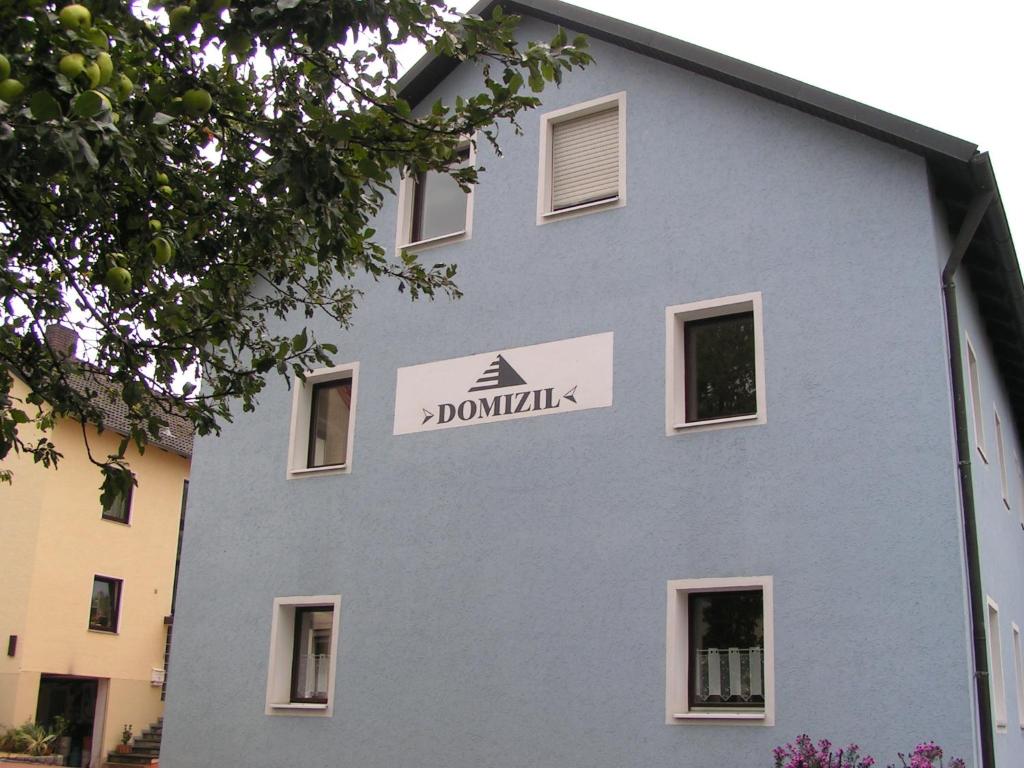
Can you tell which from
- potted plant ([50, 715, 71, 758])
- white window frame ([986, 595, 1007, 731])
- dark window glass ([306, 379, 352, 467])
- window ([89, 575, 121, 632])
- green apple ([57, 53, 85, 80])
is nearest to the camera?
green apple ([57, 53, 85, 80])

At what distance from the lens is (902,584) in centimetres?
1037

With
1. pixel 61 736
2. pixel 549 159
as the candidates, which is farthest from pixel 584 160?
pixel 61 736

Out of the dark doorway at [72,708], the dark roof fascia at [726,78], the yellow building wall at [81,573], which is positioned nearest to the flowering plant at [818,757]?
the dark roof fascia at [726,78]

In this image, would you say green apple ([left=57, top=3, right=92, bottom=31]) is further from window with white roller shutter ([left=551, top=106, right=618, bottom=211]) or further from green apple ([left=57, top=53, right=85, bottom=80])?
window with white roller shutter ([left=551, top=106, right=618, bottom=211])

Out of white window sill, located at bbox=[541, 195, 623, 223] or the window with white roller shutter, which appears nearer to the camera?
white window sill, located at bbox=[541, 195, 623, 223]

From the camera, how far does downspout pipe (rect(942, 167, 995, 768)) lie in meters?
10.2

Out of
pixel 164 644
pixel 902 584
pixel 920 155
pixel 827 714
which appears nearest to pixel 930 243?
pixel 920 155

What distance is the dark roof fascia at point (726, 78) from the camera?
11.1 meters

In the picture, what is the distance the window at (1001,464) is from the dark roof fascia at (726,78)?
4697mm

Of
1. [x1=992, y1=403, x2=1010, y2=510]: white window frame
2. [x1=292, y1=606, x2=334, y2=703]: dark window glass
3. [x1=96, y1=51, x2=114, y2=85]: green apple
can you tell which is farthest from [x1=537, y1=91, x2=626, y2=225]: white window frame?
[x1=96, y1=51, x2=114, y2=85]: green apple

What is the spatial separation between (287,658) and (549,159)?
6.48 meters

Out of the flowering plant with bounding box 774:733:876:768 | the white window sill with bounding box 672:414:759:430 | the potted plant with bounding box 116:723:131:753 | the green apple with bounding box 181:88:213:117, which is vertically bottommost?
the potted plant with bounding box 116:723:131:753

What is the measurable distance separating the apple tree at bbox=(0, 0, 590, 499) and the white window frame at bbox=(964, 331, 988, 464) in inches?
265

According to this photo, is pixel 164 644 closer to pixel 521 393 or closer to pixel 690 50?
pixel 521 393
